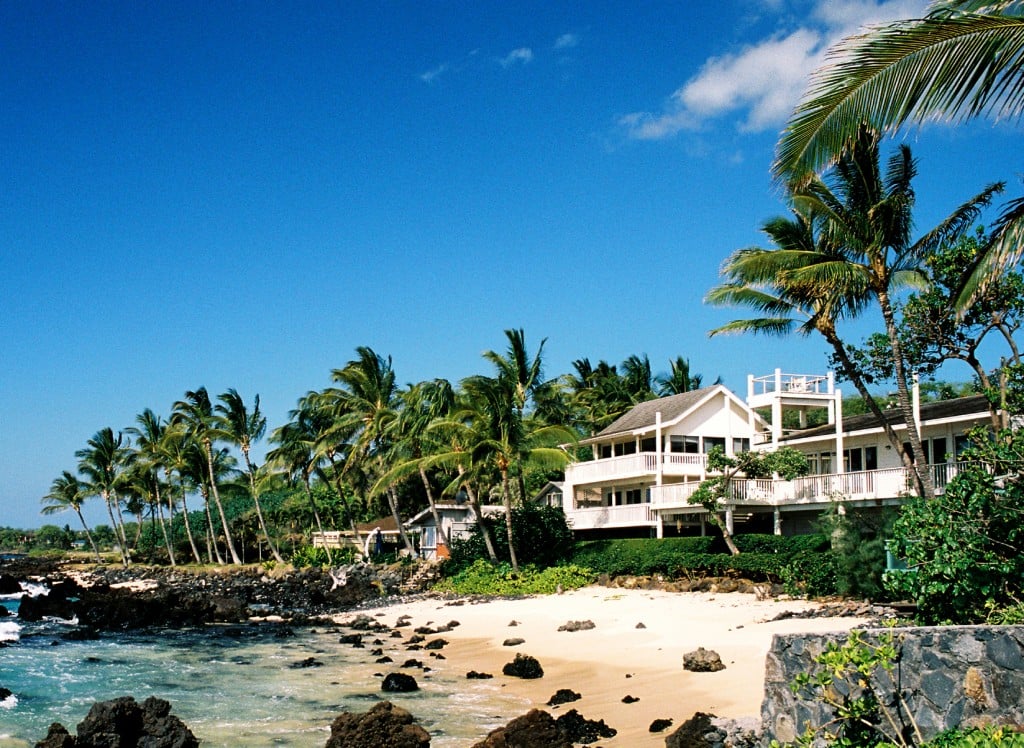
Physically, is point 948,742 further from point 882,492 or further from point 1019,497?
point 882,492

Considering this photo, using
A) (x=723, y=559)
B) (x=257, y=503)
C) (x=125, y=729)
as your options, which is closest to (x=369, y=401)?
(x=257, y=503)

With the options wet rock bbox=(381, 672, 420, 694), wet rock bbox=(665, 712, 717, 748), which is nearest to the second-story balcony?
wet rock bbox=(381, 672, 420, 694)

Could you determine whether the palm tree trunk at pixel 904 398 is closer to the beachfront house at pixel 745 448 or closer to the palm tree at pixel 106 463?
the beachfront house at pixel 745 448

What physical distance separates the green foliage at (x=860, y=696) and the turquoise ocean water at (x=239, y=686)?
6.71 meters

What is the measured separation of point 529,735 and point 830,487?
19.5 metres

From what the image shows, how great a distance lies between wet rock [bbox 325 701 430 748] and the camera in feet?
39.0

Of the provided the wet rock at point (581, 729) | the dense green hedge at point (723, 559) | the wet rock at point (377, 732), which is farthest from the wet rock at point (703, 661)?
the dense green hedge at point (723, 559)

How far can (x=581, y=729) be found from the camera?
12.2 m

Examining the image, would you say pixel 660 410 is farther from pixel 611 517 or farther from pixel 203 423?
pixel 203 423

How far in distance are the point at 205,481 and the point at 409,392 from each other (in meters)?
21.9

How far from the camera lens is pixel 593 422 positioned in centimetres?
5288

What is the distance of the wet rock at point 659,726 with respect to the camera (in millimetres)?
11974

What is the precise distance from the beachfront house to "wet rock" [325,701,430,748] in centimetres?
1753

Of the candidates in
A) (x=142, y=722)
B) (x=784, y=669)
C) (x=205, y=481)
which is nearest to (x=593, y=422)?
(x=205, y=481)
